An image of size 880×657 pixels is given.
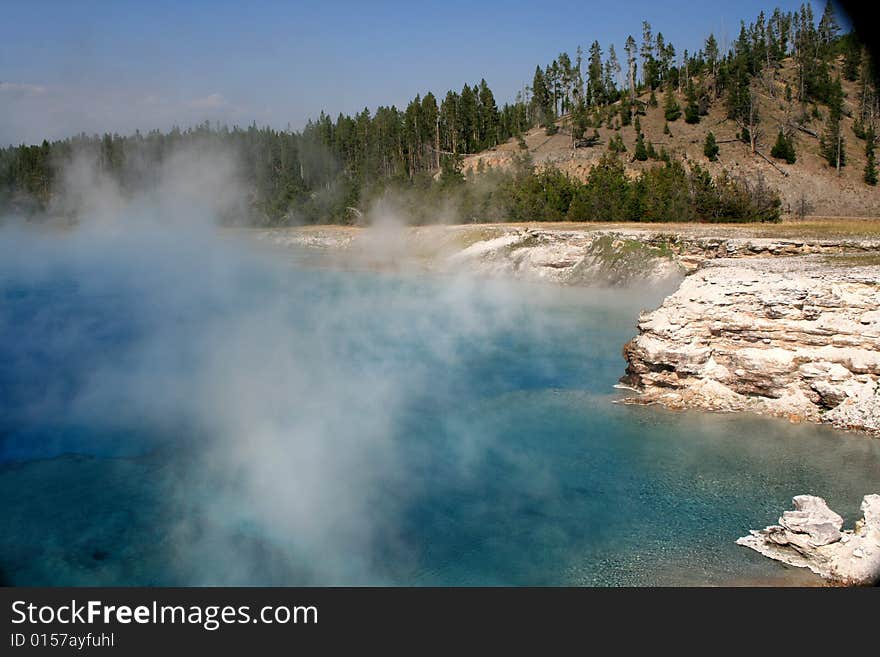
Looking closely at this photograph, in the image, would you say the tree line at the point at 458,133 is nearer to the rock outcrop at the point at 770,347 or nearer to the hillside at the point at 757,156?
the hillside at the point at 757,156

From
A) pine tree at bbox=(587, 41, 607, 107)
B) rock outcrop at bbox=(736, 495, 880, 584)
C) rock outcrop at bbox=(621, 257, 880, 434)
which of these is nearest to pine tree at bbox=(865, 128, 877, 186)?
pine tree at bbox=(587, 41, 607, 107)

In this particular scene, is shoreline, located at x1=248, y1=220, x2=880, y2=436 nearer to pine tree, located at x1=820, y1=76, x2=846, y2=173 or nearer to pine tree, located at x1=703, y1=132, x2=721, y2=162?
pine tree, located at x1=703, y1=132, x2=721, y2=162

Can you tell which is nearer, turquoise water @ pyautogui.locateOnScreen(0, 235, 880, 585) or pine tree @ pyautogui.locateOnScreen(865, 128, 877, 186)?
turquoise water @ pyautogui.locateOnScreen(0, 235, 880, 585)

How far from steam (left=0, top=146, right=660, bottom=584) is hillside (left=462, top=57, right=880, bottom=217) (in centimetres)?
3002

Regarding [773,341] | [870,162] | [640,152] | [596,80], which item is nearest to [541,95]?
[596,80]

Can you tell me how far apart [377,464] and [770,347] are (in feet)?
28.6

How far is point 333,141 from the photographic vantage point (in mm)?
79750

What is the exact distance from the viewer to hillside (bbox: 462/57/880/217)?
53625mm

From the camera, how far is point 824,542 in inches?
355

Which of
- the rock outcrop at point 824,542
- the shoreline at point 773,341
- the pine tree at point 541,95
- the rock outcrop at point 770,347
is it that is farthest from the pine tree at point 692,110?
the rock outcrop at point 824,542

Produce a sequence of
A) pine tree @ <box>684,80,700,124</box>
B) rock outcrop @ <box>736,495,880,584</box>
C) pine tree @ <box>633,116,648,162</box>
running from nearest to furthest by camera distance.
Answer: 1. rock outcrop @ <box>736,495,880,584</box>
2. pine tree @ <box>633,116,648,162</box>
3. pine tree @ <box>684,80,700,124</box>

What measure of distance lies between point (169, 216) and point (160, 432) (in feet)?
196

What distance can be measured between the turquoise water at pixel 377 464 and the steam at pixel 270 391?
6 centimetres

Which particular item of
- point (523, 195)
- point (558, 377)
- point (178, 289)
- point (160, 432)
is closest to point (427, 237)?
point (523, 195)
